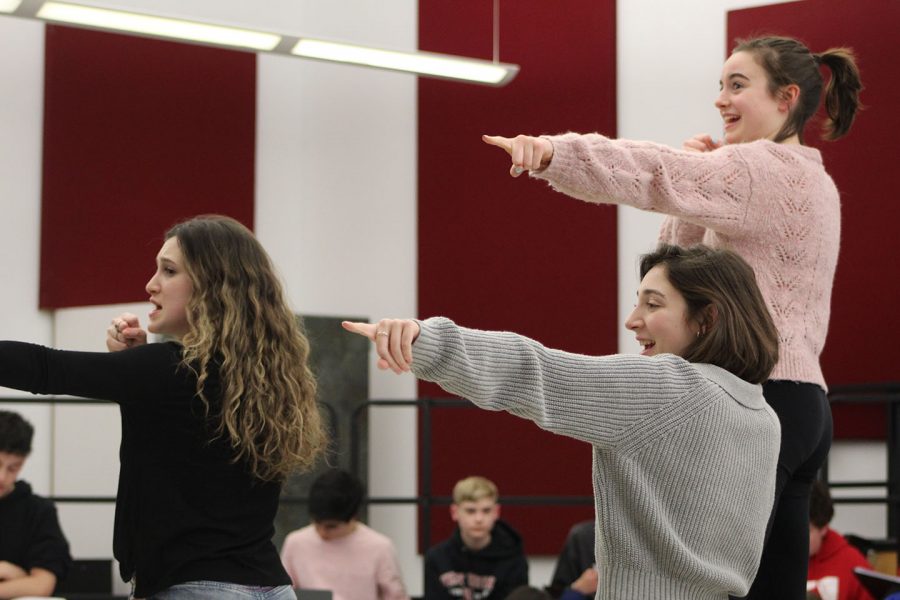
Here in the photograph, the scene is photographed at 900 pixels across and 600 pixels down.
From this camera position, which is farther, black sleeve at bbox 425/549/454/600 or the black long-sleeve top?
black sleeve at bbox 425/549/454/600

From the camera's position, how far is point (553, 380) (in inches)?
65.7

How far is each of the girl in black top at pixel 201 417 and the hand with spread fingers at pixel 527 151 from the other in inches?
21.5

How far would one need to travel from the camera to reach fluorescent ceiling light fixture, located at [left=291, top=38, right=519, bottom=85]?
5289 mm

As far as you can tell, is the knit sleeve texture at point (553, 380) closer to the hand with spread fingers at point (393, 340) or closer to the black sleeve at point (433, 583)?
the hand with spread fingers at point (393, 340)

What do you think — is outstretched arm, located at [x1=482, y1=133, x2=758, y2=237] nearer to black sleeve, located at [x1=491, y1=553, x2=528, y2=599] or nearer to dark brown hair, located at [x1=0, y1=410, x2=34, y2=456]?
dark brown hair, located at [x1=0, y1=410, x2=34, y2=456]

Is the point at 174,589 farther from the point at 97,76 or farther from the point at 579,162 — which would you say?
the point at 97,76

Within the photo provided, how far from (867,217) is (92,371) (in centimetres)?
446

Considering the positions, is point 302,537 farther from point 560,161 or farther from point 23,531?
point 560,161

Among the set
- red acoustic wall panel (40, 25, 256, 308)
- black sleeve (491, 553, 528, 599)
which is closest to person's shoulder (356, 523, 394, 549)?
black sleeve (491, 553, 528, 599)

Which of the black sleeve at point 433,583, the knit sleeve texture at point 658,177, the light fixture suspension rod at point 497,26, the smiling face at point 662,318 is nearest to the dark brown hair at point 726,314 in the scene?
the smiling face at point 662,318

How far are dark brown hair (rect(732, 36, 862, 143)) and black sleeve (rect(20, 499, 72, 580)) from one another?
8.07ft

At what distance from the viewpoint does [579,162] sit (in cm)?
202

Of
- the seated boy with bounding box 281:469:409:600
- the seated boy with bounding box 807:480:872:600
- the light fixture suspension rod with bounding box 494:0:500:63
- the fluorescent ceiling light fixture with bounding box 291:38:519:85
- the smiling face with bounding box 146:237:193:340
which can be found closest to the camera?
the smiling face with bounding box 146:237:193:340

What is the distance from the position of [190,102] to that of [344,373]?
1.61 m
